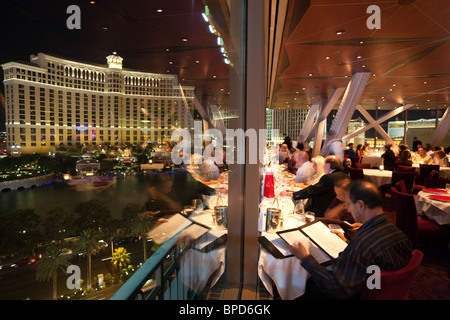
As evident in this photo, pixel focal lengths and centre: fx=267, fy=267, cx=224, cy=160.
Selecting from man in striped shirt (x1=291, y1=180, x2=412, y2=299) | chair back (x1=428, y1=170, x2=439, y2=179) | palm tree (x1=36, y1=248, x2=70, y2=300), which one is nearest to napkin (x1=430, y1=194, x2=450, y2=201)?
chair back (x1=428, y1=170, x2=439, y2=179)

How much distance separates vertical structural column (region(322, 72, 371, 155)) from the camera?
8.30 metres

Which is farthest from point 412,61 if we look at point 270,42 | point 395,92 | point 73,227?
point 73,227

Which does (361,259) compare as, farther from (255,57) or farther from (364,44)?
(364,44)

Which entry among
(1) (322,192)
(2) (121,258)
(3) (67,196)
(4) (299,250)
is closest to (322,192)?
(1) (322,192)

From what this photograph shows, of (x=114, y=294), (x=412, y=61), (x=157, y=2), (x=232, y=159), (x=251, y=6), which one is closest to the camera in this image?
(x=114, y=294)

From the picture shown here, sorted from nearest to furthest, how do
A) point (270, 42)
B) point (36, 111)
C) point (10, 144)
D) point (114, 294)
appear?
point (114, 294)
point (10, 144)
point (36, 111)
point (270, 42)

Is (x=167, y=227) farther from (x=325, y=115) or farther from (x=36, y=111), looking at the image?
(x=325, y=115)

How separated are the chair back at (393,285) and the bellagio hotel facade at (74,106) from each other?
1344 millimetres

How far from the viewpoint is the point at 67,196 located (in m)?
1.25

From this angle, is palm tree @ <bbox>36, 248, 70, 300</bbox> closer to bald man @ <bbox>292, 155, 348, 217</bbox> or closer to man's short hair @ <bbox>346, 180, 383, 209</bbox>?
man's short hair @ <bbox>346, 180, 383, 209</bbox>

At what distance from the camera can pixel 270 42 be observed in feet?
18.4

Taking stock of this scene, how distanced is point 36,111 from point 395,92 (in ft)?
44.7

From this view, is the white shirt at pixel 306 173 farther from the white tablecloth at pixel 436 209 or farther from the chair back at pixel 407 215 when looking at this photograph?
the white tablecloth at pixel 436 209

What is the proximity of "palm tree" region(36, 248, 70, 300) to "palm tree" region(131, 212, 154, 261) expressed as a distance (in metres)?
0.41
